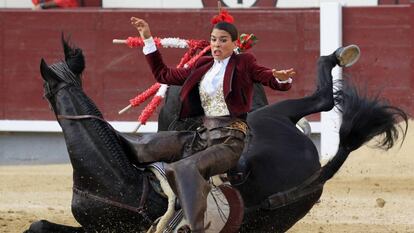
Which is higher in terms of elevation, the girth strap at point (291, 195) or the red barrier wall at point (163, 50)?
the girth strap at point (291, 195)

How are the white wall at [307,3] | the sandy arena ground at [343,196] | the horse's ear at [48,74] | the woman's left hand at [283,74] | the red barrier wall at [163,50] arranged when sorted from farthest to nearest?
the white wall at [307,3] < the red barrier wall at [163,50] < the sandy arena ground at [343,196] < the horse's ear at [48,74] < the woman's left hand at [283,74]

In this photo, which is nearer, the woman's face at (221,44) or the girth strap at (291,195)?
the woman's face at (221,44)

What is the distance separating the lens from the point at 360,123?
5605 millimetres

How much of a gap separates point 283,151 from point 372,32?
18.1 ft

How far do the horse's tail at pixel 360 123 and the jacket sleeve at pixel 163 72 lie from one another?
31.9 inches

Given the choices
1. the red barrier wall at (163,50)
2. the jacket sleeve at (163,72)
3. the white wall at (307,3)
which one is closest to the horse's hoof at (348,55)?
the jacket sleeve at (163,72)

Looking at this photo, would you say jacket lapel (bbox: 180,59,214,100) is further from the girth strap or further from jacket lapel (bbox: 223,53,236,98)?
the girth strap

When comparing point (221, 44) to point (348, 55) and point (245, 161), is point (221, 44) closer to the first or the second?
point (245, 161)

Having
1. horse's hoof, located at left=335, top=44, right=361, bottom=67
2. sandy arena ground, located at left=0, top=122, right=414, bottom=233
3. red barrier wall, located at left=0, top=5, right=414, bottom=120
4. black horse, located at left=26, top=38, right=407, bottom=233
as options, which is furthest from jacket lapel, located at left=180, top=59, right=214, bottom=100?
red barrier wall, located at left=0, top=5, right=414, bottom=120

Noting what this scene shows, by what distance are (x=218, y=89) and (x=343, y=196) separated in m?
3.72

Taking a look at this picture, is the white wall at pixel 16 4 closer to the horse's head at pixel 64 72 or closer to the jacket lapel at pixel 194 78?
the horse's head at pixel 64 72

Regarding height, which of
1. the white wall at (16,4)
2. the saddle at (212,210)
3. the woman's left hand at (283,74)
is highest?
the woman's left hand at (283,74)

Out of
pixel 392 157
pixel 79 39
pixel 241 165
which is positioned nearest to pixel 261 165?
pixel 241 165

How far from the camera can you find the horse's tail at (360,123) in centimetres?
560
